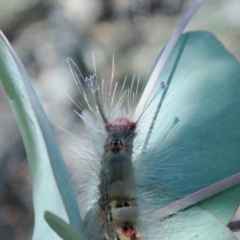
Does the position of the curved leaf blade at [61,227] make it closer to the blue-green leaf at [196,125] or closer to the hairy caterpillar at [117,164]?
the hairy caterpillar at [117,164]

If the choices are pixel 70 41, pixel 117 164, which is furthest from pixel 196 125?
pixel 70 41

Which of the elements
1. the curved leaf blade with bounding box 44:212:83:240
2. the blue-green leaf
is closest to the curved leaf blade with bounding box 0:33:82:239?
the curved leaf blade with bounding box 44:212:83:240

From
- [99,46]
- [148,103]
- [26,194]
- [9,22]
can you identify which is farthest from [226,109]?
[9,22]

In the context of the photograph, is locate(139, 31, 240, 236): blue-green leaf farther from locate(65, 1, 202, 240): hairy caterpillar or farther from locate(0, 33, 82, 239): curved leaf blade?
locate(0, 33, 82, 239): curved leaf blade

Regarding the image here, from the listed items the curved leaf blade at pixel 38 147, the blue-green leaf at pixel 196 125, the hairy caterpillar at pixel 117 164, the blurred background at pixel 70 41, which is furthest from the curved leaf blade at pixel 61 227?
the blurred background at pixel 70 41

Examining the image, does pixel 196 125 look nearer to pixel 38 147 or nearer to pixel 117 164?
pixel 117 164

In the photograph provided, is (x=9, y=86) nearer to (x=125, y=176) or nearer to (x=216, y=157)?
(x=125, y=176)
